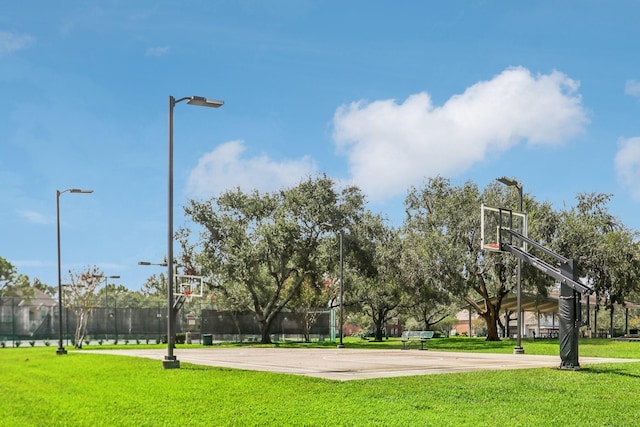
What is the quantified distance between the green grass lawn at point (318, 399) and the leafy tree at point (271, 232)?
25.6m

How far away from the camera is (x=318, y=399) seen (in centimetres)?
1296

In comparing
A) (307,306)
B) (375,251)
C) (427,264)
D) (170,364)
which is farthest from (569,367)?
(307,306)

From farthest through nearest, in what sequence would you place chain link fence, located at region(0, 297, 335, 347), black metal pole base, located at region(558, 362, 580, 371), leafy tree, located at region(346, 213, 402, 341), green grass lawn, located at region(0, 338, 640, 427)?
chain link fence, located at region(0, 297, 335, 347) < leafy tree, located at region(346, 213, 402, 341) < black metal pole base, located at region(558, 362, 580, 371) < green grass lawn, located at region(0, 338, 640, 427)

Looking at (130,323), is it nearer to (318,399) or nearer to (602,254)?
(602,254)

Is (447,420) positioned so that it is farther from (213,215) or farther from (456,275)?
(213,215)

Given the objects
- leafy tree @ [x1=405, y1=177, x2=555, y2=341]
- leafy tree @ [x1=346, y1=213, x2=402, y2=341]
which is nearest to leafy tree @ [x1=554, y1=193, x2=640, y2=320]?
leafy tree @ [x1=405, y1=177, x2=555, y2=341]

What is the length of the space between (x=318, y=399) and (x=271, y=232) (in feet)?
103

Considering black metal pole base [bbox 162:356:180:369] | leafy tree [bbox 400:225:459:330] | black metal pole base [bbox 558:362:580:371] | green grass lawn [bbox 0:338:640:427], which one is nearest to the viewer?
green grass lawn [bbox 0:338:640:427]

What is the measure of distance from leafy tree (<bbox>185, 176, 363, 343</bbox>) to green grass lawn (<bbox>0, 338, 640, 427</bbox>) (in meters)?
25.6

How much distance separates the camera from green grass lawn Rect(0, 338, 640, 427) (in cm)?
1102

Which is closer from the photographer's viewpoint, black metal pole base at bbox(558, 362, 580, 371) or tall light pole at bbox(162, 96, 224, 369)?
black metal pole base at bbox(558, 362, 580, 371)

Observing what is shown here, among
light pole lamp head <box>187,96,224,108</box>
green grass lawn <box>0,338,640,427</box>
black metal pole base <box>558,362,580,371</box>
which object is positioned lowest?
black metal pole base <box>558,362,580,371</box>

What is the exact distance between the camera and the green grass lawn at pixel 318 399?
36.2 feet

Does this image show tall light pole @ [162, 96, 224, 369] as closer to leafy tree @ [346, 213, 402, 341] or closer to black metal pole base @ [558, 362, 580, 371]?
black metal pole base @ [558, 362, 580, 371]
